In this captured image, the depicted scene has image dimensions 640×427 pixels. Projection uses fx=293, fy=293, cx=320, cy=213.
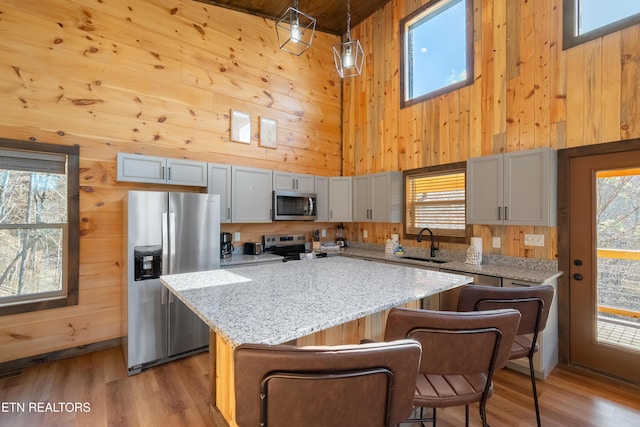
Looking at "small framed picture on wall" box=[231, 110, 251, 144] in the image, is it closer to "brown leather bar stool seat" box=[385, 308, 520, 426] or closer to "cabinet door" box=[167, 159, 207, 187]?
"cabinet door" box=[167, 159, 207, 187]

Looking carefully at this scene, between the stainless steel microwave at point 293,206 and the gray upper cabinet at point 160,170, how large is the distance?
1001 millimetres

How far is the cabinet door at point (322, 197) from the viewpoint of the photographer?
4566 millimetres

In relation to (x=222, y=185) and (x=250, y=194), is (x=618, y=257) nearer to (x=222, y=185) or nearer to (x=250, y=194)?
(x=250, y=194)

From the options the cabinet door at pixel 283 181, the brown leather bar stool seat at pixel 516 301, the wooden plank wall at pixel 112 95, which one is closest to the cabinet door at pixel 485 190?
the brown leather bar stool seat at pixel 516 301

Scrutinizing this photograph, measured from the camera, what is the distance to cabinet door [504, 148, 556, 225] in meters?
2.73

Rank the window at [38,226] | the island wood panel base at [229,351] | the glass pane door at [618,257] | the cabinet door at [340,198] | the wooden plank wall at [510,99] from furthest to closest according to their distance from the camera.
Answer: the cabinet door at [340,198], the window at [38,226], the wooden plank wall at [510,99], the glass pane door at [618,257], the island wood panel base at [229,351]

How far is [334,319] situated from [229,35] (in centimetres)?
425

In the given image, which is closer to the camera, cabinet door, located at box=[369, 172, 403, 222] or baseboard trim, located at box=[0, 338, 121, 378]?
baseboard trim, located at box=[0, 338, 121, 378]

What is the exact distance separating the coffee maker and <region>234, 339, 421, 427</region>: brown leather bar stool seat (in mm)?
3080

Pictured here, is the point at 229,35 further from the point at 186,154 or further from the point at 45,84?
the point at 45,84

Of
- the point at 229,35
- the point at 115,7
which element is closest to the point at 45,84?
the point at 115,7

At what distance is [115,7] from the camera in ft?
10.7

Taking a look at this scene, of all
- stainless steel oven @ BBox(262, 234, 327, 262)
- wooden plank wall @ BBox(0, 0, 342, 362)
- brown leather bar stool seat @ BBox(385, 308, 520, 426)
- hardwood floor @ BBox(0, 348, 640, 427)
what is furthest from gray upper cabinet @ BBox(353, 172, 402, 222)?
brown leather bar stool seat @ BBox(385, 308, 520, 426)

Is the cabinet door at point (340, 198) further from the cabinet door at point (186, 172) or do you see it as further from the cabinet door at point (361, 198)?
the cabinet door at point (186, 172)
